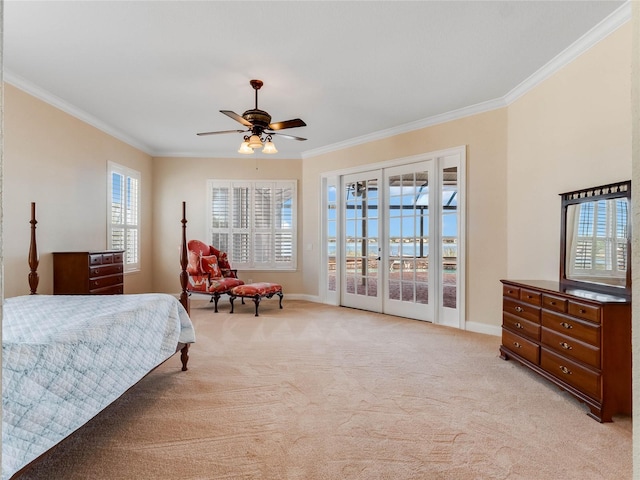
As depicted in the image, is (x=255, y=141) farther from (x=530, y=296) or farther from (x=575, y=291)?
(x=575, y=291)

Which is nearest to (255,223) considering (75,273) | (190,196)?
(190,196)

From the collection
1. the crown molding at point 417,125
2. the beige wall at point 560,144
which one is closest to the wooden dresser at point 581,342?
the beige wall at point 560,144

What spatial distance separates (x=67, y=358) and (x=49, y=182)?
335 centimetres

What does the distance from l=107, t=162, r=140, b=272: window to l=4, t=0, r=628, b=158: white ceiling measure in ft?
3.36

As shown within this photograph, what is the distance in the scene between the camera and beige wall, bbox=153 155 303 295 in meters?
6.77

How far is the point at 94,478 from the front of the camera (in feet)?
6.08

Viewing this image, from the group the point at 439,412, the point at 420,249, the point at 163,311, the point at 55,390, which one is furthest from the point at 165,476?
the point at 420,249

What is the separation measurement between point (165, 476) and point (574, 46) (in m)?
4.49

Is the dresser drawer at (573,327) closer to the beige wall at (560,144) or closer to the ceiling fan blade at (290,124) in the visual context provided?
the beige wall at (560,144)

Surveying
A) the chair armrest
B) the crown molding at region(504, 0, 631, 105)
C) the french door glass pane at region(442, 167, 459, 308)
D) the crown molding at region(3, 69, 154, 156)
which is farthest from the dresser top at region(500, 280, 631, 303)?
the crown molding at region(3, 69, 154, 156)

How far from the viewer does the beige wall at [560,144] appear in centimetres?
285

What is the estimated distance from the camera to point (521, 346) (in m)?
3.25

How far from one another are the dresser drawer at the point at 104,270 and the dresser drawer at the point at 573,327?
15.7ft

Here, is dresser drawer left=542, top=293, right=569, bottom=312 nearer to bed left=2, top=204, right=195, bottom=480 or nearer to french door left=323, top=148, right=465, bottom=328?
french door left=323, top=148, right=465, bottom=328
